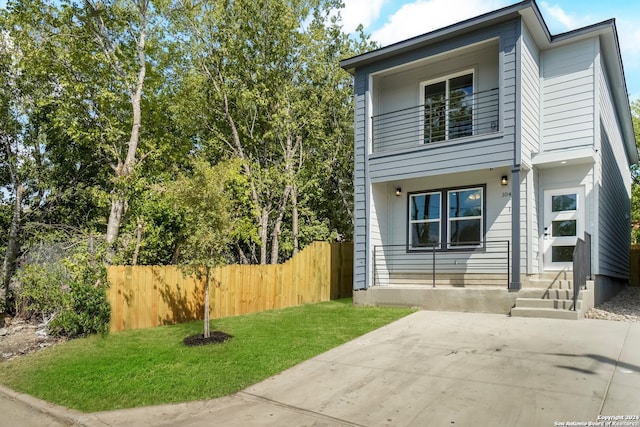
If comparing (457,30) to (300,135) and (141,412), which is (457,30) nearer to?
(300,135)

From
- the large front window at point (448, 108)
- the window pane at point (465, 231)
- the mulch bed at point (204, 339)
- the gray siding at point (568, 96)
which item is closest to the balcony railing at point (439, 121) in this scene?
the large front window at point (448, 108)

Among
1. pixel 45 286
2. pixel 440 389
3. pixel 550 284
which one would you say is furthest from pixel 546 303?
pixel 45 286

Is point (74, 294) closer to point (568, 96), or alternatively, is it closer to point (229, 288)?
point (229, 288)

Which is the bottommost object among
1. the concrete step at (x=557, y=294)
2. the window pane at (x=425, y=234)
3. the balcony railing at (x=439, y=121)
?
the concrete step at (x=557, y=294)

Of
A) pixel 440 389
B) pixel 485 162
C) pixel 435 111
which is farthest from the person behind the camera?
pixel 435 111

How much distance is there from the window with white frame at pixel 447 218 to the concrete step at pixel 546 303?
188cm

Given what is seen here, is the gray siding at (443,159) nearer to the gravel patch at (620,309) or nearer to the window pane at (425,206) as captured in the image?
the window pane at (425,206)

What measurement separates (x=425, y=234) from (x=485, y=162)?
265 centimetres

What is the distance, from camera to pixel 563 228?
10266 mm

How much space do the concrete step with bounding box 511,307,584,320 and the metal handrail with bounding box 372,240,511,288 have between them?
1030 mm

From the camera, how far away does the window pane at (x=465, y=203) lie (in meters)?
10.8

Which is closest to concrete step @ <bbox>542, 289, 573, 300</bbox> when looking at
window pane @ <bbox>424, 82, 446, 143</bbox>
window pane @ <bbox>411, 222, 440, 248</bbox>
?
window pane @ <bbox>411, 222, 440, 248</bbox>

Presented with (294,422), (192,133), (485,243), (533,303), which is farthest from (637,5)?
(192,133)

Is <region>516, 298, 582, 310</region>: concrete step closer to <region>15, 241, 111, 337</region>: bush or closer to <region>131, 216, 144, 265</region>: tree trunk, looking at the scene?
<region>15, 241, 111, 337</region>: bush
